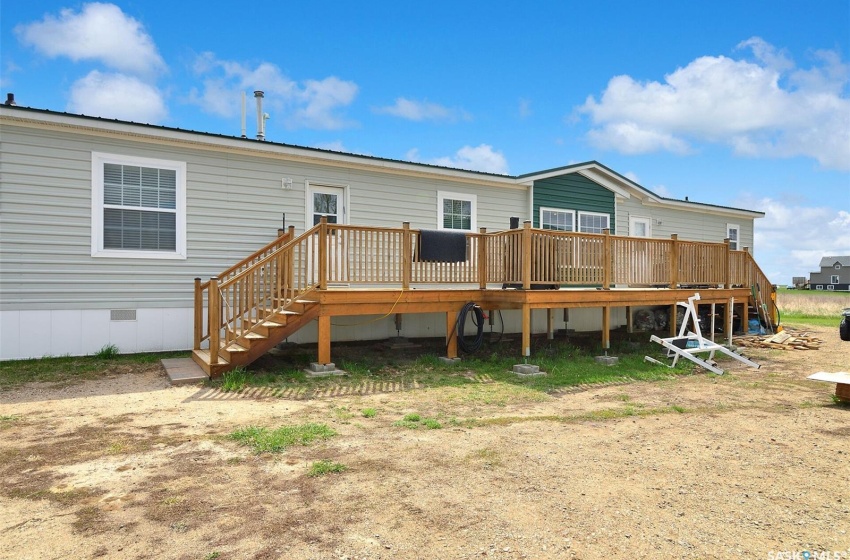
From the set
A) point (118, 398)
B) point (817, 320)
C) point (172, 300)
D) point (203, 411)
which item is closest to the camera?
point (203, 411)

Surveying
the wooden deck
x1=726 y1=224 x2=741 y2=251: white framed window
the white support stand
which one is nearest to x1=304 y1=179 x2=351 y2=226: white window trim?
the wooden deck

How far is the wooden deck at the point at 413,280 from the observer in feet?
24.8

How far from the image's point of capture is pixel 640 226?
51.2ft

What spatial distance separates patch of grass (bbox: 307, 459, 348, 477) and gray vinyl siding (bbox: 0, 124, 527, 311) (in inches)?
243

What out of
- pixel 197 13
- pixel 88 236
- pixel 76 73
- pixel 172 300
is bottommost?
pixel 172 300

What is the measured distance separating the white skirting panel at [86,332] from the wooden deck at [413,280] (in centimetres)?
54

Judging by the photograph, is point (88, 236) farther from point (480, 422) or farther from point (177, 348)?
point (480, 422)

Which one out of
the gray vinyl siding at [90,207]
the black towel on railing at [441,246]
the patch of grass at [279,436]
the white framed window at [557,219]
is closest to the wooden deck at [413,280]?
the black towel on railing at [441,246]

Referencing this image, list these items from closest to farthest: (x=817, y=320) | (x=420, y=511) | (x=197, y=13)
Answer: (x=420, y=511) → (x=197, y=13) → (x=817, y=320)

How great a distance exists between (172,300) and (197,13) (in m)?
7.70

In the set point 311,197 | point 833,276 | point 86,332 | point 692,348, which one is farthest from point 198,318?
point 833,276

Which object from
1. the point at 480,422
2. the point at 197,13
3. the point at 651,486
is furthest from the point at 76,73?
the point at 651,486

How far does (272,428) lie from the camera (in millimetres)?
5125

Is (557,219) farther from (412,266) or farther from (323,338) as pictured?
(323,338)
